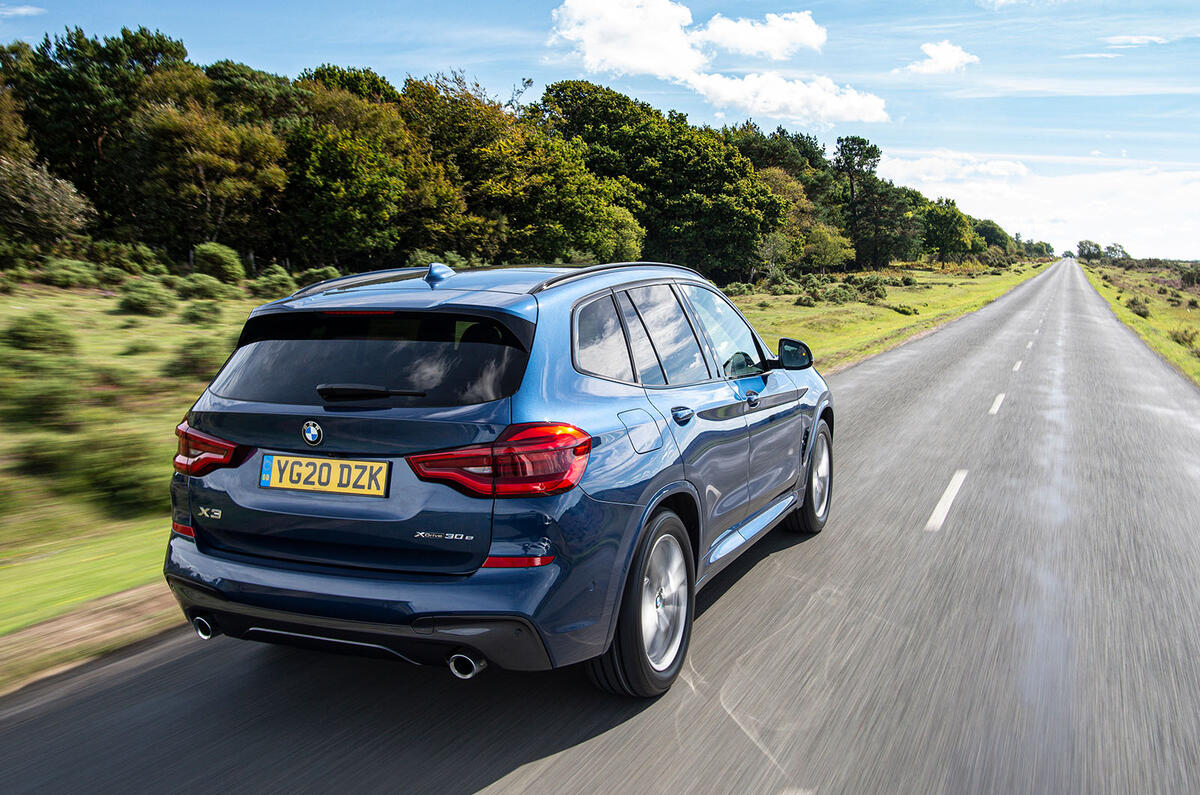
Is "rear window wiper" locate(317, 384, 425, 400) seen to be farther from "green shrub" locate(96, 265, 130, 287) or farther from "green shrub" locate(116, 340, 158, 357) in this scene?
"green shrub" locate(96, 265, 130, 287)

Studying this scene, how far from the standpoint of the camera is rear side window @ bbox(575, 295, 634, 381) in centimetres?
337

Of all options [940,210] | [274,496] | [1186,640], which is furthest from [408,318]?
[940,210]

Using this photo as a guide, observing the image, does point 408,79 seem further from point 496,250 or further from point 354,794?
point 354,794

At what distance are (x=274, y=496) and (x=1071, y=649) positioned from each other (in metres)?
3.68

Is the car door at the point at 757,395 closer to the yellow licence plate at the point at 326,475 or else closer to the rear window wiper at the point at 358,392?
the rear window wiper at the point at 358,392

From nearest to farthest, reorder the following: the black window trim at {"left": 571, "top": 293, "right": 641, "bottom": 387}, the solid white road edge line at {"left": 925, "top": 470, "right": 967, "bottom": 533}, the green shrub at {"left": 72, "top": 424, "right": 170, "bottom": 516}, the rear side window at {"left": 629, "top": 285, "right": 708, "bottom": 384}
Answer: the black window trim at {"left": 571, "top": 293, "right": 641, "bottom": 387} < the rear side window at {"left": 629, "top": 285, "right": 708, "bottom": 384} < the solid white road edge line at {"left": 925, "top": 470, "right": 967, "bottom": 533} < the green shrub at {"left": 72, "top": 424, "right": 170, "bottom": 516}

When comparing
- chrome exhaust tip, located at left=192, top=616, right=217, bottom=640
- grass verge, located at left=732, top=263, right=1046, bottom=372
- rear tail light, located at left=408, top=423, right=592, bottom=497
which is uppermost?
rear tail light, located at left=408, top=423, right=592, bottom=497

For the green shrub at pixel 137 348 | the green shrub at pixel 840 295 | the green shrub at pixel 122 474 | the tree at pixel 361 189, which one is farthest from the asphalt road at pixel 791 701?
the tree at pixel 361 189

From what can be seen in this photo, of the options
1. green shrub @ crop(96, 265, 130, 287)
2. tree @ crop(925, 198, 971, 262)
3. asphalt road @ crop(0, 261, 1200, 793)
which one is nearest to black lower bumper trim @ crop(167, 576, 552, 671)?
asphalt road @ crop(0, 261, 1200, 793)

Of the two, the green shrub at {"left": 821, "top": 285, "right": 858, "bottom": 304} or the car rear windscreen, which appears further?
the green shrub at {"left": 821, "top": 285, "right": 858, "bottom": 304}

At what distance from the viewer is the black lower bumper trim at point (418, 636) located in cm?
284

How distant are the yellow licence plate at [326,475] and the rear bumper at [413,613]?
30 cm

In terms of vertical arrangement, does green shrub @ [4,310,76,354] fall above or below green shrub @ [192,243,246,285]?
above

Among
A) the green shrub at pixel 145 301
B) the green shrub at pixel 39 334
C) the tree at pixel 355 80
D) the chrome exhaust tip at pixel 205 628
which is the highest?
the tree at pixel 355 80
